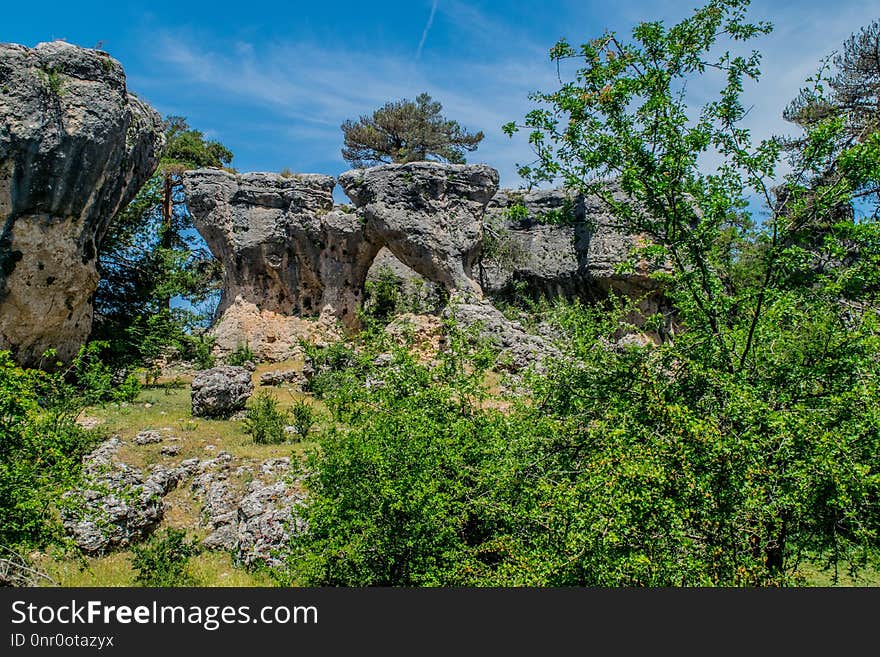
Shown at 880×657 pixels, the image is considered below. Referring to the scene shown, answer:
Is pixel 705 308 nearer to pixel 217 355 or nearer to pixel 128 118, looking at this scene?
pixel 128 118

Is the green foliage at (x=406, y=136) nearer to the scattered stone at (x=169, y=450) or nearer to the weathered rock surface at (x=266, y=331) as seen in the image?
the weathered rock surface at (x=266, y=331)

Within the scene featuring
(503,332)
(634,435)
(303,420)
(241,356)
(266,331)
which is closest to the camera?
(634,435)

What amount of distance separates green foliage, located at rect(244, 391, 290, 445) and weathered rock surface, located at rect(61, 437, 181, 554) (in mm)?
2640

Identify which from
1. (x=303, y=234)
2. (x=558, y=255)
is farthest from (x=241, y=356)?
(x=558, y=255)

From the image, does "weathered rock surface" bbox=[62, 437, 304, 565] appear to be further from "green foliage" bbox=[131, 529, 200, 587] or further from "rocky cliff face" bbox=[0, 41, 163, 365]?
"rocky cliff face" bbox=[0, 41, 163, 365]

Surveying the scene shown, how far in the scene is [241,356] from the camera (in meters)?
27.4

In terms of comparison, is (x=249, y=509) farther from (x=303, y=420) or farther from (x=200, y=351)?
(x=200, y=351)

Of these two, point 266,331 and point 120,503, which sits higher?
point 266,331

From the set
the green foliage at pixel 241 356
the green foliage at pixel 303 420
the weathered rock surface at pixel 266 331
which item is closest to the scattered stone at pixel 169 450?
the green foliage at pixel 303 420

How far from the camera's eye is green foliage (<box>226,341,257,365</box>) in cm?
2712

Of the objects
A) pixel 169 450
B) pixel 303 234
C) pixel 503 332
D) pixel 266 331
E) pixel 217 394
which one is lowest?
pixel 169 450

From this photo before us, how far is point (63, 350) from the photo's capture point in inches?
788

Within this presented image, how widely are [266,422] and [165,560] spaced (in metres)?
6.72

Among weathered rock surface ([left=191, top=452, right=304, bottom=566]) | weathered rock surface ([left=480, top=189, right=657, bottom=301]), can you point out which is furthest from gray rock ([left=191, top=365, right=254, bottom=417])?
weathered rock surface ([left=480, top=189, right=657, bottom=301])
